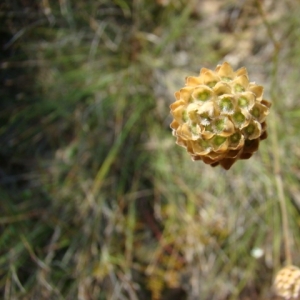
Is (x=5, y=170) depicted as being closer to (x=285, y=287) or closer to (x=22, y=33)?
(x=22, y=33)

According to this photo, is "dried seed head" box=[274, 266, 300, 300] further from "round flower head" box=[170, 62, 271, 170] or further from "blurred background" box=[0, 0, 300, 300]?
"blurred background" box=[0, 0, 300, 300]

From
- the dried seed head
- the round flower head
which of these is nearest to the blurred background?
the dried seed head

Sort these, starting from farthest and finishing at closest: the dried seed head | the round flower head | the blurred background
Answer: the blurred background → the dried seed head → the round flower head

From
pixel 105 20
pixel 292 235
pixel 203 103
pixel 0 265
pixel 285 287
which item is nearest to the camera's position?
pixel 203 103

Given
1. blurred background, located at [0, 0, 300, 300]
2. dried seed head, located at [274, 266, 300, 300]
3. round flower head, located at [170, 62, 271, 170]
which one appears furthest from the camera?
blurred background, located at [0, 0, 300, 300]

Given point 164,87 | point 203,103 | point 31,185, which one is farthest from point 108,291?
point 203,103

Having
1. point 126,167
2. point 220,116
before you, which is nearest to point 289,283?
point 220,116

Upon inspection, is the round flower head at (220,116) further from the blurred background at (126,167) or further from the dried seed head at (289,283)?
the blurred background at (126,167)
